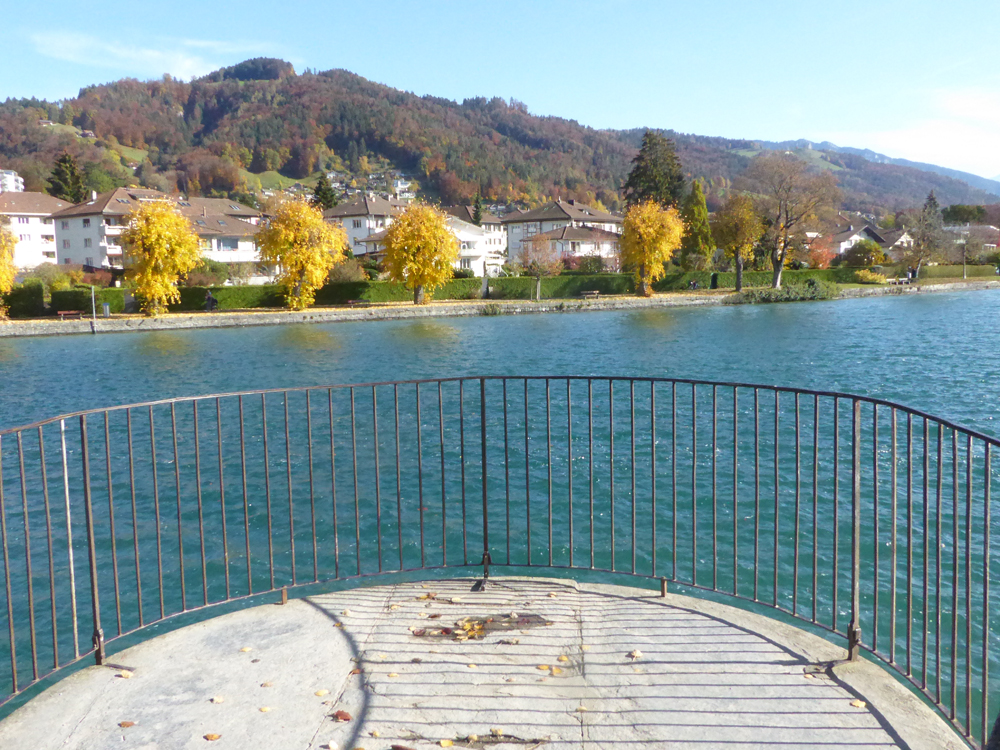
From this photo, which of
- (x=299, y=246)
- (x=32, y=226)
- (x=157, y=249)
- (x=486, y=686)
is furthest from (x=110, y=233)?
(x=486, y=686)

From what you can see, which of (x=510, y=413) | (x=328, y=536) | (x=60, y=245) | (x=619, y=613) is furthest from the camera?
(x=60, y=245)

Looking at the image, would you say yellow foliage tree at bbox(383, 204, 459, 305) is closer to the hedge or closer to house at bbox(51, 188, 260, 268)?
the hedge

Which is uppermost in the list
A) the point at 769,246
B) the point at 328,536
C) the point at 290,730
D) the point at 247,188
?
the point at 247,188

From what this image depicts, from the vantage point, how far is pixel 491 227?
385 feet

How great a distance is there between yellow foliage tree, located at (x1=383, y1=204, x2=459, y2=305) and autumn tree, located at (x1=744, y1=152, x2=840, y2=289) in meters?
29.0

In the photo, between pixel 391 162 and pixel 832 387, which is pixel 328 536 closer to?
pixel 832 387

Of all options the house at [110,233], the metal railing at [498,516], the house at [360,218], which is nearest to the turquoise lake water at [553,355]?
the metal railing at [498,516]

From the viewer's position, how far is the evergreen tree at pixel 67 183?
305 ft

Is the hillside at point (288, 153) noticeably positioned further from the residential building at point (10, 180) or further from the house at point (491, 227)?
the house at point (491, 227)

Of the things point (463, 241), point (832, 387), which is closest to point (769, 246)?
point (463, 241)

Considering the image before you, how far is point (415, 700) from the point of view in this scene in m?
3.62

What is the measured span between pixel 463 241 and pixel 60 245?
4191cm

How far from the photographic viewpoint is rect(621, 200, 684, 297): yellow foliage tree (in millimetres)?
60844

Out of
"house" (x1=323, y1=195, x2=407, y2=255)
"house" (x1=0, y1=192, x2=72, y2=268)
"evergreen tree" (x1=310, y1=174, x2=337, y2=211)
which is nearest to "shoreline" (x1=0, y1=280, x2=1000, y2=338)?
"house" (x1=0, y1=192, x2=72, y2=268)
